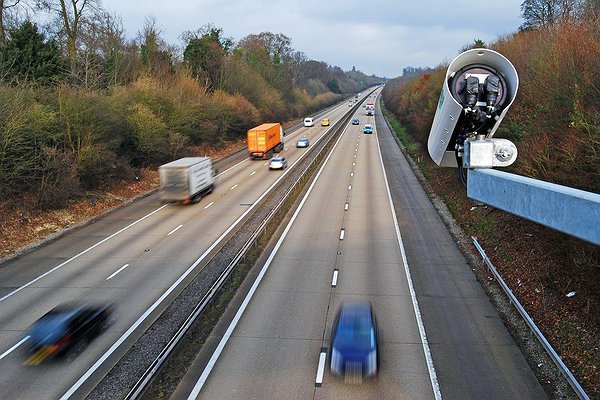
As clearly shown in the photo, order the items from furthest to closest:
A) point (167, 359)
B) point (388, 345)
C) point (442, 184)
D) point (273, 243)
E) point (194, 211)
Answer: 1. point (442, 184)
2. point (194, 211)
3. point (273, 243)
4. point (388, 345)
5. point (167, 359)

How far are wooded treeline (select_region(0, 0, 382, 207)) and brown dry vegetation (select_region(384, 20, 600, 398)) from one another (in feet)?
78.0

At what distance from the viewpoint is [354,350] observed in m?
11.9

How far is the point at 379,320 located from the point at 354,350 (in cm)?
372

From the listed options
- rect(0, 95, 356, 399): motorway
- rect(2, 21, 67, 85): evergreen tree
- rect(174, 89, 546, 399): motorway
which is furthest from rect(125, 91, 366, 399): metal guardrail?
rect(2, 21, 67, 85): evergreen tree

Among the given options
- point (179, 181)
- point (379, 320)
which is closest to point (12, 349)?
point (379, 320)

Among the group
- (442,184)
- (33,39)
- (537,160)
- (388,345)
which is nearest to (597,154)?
(537,160)

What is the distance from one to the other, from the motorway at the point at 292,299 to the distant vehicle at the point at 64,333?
1.00 feet

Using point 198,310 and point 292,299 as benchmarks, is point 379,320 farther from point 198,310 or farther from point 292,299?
point 198,310

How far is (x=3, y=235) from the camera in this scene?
78.9ft

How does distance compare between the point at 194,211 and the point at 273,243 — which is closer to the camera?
the point at 273,243

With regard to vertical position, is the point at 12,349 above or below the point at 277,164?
below

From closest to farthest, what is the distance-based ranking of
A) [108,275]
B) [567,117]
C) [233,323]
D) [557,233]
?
[233,323] → [557,233] → [567,117] → [108,275]

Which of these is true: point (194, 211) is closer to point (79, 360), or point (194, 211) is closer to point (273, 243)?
point (273, 243)

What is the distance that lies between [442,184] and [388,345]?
2405 cm
